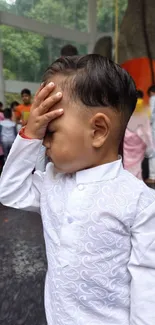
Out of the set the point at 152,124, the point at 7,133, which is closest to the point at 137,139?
the point at 152,124

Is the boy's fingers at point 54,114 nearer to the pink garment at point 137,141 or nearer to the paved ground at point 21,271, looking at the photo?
the paved ground at point 21,271

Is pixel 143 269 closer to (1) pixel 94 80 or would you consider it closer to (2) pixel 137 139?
(1) pixel 94 80

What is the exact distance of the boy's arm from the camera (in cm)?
79

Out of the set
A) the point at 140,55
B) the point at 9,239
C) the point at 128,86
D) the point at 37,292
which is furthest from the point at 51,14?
the point at 128,86

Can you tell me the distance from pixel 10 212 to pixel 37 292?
1708 mm

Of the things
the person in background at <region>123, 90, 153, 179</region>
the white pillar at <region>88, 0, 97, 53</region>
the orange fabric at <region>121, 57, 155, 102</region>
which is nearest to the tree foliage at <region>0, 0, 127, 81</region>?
the white pillar at <region>88, 0, 97, 53</region>

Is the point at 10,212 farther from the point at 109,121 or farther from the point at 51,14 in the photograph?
the point at 51,14

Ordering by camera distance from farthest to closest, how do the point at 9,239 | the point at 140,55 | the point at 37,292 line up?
the point at 140,55 < the point at 9,239 < the point at 37,292

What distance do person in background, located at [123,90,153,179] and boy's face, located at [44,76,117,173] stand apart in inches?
129

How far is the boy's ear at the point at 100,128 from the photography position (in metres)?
0.78

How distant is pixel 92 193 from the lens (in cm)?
83

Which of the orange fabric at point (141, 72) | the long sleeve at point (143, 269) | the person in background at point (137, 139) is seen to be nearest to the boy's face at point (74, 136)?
the long sleeve at point (143, 269)

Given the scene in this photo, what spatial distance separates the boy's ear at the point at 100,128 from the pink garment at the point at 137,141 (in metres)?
3.34

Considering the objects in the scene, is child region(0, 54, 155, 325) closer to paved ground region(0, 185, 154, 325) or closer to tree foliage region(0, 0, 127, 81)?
paved ground region(0, 185, 154, 325)
